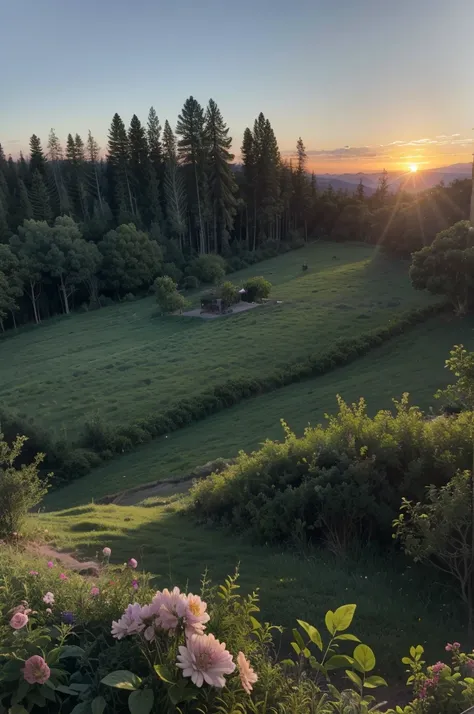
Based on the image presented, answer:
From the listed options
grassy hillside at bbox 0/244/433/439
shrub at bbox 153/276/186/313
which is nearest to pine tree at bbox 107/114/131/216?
grassy hillside at bbox 0/244/433/439

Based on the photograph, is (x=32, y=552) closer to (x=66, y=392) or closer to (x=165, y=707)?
(x=165, y=707)

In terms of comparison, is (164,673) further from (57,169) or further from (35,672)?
(57,169)

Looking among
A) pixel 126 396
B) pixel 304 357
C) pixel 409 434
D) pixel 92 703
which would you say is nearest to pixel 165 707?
pixel 92 703

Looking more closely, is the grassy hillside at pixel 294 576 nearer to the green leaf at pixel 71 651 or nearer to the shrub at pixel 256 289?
the green leaf at pixel 71 651

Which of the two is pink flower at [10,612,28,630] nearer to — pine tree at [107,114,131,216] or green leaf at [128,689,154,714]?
green leaf at [128,689,154,714]

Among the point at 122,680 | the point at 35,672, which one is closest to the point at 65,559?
the point at 35,672
